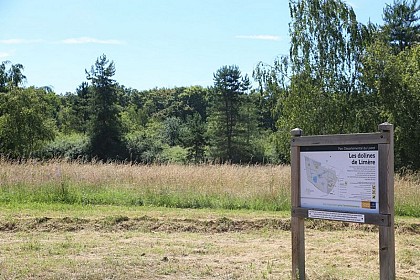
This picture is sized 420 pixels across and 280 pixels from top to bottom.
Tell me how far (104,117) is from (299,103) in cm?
2980

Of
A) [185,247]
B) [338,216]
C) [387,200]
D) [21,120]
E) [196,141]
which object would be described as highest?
[21,120]

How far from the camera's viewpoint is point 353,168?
5.05 m

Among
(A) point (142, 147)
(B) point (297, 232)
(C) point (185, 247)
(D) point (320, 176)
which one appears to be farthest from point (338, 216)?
(A) point (142, 147)

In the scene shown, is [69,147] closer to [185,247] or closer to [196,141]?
[196,141]

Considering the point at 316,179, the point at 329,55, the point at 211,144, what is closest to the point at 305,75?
the point at 329,55

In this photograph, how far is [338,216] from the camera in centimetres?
515

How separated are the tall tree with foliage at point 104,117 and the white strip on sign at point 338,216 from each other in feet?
135

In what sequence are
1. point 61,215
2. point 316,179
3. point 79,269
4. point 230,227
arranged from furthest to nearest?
point 61,215
point 230,227
point 79,269
point 316,179

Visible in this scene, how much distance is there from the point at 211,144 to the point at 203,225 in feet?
131

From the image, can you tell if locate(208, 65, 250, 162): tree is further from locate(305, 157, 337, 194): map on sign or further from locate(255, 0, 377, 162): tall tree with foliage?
locate(305, 157, 337, 194): map on sign

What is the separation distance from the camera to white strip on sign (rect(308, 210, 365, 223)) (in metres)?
4.95

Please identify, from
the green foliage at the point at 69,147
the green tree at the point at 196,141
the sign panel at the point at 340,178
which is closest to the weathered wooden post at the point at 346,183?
the sign panel at the point at 340,178

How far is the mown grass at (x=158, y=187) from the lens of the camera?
1252 centimetres

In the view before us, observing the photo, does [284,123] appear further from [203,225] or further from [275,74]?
[203,225]
